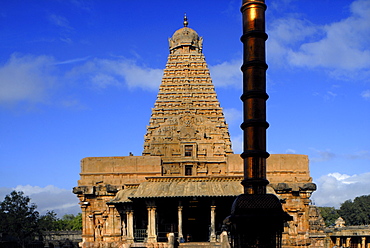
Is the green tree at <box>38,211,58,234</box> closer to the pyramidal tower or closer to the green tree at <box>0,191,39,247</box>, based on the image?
the green tree at <box>0,191,39,247</box>

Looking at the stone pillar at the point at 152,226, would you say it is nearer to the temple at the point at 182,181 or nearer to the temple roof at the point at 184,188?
the temple at the point at 182,181

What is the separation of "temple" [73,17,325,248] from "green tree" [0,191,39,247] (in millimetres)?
16695

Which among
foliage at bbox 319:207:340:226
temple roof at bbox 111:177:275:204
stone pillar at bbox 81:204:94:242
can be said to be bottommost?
foliage at bbox 319:207:340:226

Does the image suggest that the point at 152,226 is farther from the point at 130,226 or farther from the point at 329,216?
the point at 329,216

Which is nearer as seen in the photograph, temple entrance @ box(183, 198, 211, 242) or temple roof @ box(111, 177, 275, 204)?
temple roof @ box(111, 177, 275, 204)

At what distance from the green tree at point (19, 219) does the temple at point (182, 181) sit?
54.8 feet

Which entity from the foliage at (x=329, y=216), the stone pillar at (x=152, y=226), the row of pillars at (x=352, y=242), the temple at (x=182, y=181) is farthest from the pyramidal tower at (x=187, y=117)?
the foliage at (x=329, y=216)

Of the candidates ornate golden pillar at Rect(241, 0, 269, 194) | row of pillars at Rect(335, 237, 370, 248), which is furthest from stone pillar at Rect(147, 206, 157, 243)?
row of pillars at Rect(335, 237, 370, 248)

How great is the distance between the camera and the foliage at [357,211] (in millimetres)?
84869

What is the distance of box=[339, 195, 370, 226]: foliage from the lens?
278 feet

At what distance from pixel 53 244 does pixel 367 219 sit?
5397cm

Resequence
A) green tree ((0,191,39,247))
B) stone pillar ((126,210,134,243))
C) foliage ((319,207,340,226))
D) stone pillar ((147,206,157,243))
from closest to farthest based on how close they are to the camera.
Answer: stone pillar ((147,206,157,243)) < stone pillar ((126,210,134,243)) < green tree ((0,191,39,247)) < foliage ((319,207,340,226))

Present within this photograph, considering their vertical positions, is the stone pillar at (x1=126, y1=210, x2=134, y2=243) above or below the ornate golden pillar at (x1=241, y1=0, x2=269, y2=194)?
below

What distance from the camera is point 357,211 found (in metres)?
85.8
